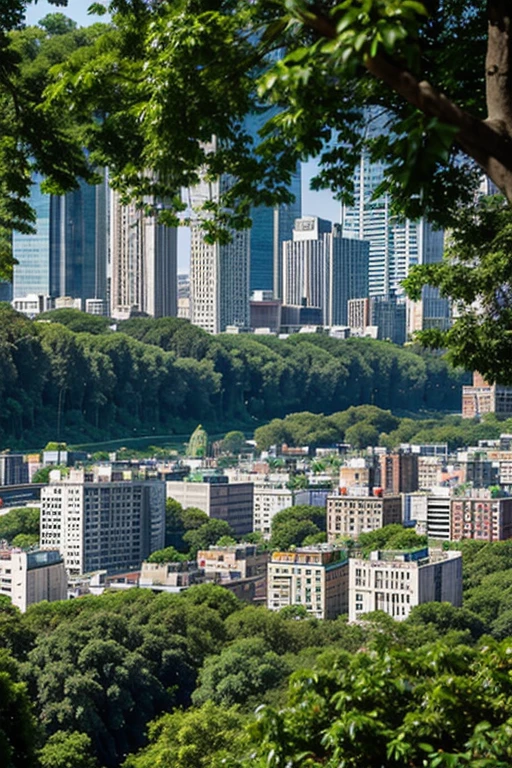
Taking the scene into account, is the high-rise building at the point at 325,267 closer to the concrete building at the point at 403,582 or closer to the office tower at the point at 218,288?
the office tower at the point at 218,288

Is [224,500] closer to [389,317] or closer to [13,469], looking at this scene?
[13,469]

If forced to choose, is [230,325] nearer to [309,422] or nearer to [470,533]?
[309,422]

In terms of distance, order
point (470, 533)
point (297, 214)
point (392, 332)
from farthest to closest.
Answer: point (297, 214)
point (392, 332)
point (470, 533)

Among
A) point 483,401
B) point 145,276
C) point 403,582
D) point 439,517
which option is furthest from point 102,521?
point 145,276

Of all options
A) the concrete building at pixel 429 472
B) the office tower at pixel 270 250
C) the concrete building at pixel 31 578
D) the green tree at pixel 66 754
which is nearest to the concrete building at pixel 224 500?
the concrete building at pixel 429 472

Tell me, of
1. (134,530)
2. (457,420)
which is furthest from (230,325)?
(134,530)

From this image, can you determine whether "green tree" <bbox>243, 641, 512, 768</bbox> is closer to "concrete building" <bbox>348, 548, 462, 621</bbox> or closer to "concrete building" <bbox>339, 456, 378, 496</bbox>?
"concrete building" <bbox>348, 548, 462, 621</bbox>
